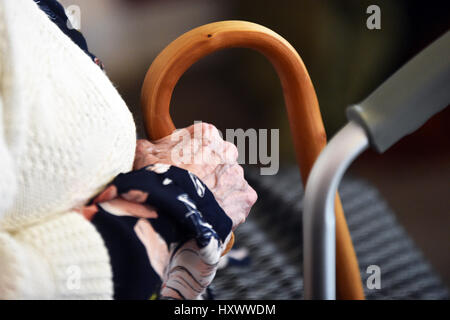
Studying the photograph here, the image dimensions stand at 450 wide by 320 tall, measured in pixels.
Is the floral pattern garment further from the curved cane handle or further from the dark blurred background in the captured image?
the dark blurred background

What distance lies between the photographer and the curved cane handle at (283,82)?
37 centimetres

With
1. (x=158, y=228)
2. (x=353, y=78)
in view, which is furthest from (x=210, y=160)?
(x=353, y=78)

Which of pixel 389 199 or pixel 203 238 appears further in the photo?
pixel 389 199

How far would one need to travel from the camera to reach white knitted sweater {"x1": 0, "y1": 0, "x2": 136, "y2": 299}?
0.25 meters

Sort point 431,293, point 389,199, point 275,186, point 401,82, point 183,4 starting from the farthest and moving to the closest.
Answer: point 183,4, point 389,199, point 275,186, point 431,293, point 401,82

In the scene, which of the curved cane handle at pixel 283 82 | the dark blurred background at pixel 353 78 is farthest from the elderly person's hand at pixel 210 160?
the dark blurred background at pixel 353 78

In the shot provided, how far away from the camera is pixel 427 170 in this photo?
137cm

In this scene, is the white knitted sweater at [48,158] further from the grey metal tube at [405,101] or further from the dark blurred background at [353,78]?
the dark blurred background at [353,78]

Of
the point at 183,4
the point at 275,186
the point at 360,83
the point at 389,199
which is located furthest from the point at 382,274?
the point at 183,4

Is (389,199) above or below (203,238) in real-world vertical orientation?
below

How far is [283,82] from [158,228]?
0.17 meters

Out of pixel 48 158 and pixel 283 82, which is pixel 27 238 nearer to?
pixel 48 158
